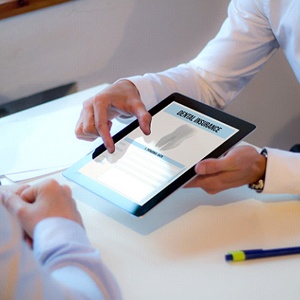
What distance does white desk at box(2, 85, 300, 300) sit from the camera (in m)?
0.90

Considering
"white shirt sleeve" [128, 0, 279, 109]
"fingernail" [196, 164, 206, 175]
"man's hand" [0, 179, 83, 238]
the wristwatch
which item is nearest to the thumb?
"man's hand" [0, 179, 83, 238]

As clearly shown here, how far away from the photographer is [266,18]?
1.37 m

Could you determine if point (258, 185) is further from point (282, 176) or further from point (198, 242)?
point (198, 242)

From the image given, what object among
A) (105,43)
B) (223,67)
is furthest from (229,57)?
(105,43)

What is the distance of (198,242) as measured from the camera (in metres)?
0.99

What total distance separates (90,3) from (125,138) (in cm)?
64

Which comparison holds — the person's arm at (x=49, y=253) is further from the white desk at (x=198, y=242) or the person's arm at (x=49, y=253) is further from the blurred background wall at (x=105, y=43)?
the blurred background wall at (x=105, y=43)

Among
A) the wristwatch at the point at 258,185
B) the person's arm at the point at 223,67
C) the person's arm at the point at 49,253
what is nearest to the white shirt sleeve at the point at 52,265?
the person's arm at the point at 49,253

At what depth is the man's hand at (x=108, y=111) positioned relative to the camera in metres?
1.14

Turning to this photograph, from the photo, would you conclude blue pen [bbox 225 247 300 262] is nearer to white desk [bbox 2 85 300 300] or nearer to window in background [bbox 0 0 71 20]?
white desk [bbox 2 85 300 300]

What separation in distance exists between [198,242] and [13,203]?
0.94 feet

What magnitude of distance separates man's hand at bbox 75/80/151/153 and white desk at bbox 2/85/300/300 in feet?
0.37

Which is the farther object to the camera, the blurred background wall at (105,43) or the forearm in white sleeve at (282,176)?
the blurred background wall at (105,43)

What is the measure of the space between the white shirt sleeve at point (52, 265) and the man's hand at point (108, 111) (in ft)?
1.11
